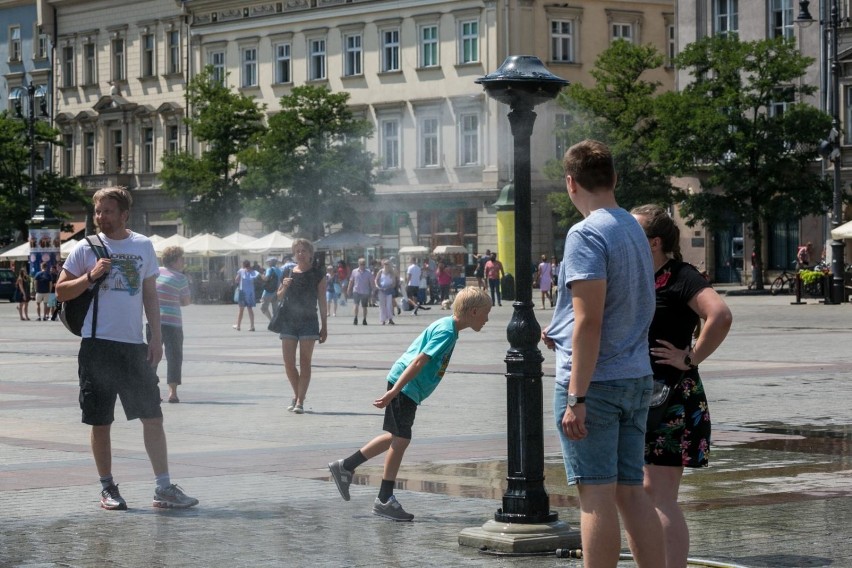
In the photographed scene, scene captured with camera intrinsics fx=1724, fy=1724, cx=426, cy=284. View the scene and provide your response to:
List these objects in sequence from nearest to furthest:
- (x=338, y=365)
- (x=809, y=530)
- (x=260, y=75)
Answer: (x=809, y=530), (x=338, y=365), (x=260, y=75)

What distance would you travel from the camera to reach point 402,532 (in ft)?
27.7

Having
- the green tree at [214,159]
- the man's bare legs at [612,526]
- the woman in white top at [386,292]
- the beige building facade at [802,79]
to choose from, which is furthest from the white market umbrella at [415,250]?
the man's bare legs at [612,526]

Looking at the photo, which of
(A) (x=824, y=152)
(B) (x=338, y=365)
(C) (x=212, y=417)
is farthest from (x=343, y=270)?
(C) (x=212, y=417)

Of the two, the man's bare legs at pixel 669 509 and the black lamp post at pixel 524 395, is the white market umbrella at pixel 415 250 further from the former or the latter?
the man's bare legs at pixel 669 509

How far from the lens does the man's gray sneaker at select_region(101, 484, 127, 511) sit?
9.19 metres

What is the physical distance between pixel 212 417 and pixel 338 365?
7000 mm

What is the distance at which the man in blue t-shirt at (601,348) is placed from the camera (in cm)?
593

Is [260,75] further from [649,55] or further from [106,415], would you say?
[106,415]

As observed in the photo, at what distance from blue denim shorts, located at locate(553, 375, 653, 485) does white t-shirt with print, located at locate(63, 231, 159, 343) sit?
385 cm

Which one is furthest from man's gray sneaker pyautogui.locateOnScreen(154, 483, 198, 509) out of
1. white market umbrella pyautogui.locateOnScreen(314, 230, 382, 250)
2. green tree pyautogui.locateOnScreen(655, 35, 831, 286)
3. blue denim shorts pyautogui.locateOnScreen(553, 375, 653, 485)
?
white market umbrella pyautogui.locateOnScreen(314, 230, 382, 250)

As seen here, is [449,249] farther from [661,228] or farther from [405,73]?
[661,228]

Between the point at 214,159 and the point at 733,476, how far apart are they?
53.0m

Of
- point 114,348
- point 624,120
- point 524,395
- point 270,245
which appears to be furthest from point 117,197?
point 624,120

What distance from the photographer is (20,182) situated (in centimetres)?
6950
